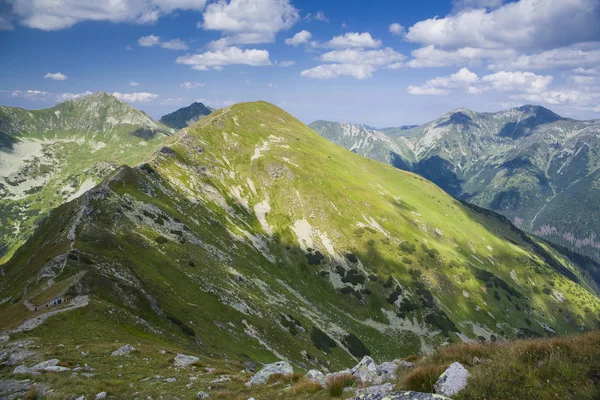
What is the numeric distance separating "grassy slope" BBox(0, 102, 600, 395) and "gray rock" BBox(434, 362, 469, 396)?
16278 millimetres

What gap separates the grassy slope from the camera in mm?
46781

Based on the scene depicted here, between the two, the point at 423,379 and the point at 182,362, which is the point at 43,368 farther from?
the point at 423,379

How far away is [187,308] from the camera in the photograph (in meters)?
56.0

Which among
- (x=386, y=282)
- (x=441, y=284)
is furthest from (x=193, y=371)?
(x=441, y=284)

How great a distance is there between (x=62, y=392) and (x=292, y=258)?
10589 centimetres

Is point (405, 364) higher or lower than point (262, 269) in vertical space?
higher

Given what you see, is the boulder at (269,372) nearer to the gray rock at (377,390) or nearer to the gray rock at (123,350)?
the gray rock at (377,390)

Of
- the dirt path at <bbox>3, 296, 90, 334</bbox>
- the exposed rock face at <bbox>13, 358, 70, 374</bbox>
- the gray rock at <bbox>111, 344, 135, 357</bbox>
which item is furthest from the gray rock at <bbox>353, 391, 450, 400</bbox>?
the dirt path at <bbox>3, 296, 90, 334</bbox>

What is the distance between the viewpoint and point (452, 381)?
9289mm

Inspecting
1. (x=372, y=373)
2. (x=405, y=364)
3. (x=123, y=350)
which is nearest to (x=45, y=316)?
(x=123, y=350)

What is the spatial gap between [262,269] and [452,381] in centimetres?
9889

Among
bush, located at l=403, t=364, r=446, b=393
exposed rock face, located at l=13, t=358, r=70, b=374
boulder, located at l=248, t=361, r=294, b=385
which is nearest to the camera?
bush, located at l=403, t=364, r=446, b=393

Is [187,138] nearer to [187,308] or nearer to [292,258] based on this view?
[292,258]

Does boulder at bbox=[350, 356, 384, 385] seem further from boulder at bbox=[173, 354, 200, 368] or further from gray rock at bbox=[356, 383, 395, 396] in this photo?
boulder at bbox=[173, 354, 200, 368]
